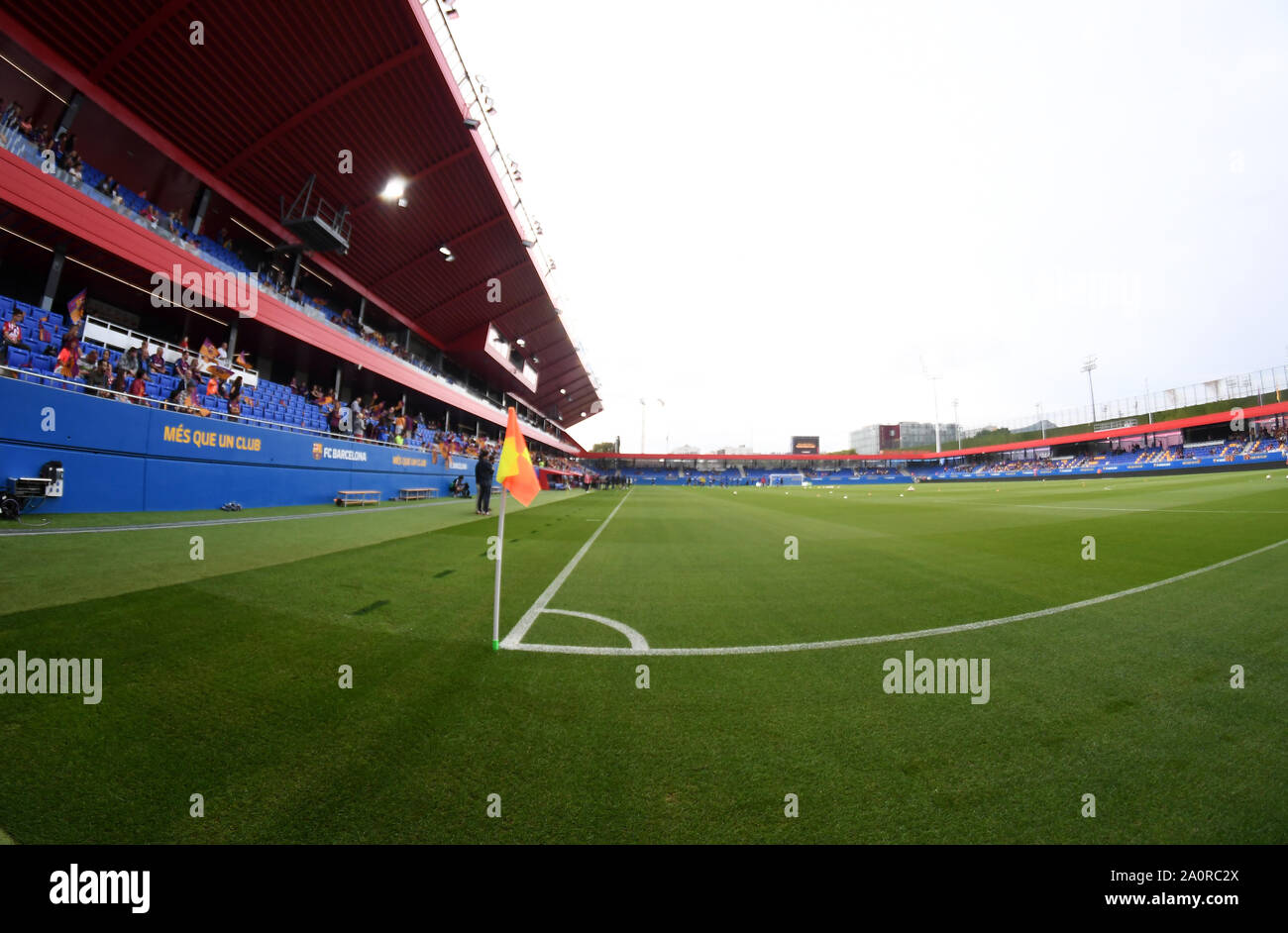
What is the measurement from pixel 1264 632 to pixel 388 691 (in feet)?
22.4

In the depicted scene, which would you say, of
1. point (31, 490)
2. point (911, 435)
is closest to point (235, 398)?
point (31, 490)

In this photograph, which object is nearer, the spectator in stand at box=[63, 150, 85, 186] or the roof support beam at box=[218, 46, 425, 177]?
the spectator in stand at box=[63, 150, 85, 186]

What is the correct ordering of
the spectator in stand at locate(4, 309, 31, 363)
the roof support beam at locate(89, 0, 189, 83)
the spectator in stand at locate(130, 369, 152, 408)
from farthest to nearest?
1. the roof support beam at locate(89, 0, 189, 83)
2. the spectator in stand at locate(130, 369, 152, 408)
3. the spectator in stand at locate(4, 309, 31, 363)

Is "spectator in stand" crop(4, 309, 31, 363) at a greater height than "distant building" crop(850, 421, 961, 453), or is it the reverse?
"distant building" crop(850, 421, 961, 453)

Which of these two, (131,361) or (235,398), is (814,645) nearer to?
(131,361)

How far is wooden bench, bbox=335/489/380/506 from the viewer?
16.2 meters

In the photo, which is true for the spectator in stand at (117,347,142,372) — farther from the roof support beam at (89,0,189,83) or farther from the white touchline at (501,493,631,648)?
the white touchline at (501,493,631,648)

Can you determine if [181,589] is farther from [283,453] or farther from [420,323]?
[420,323]

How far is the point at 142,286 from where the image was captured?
13.6 m

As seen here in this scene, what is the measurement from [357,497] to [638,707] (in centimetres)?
1834

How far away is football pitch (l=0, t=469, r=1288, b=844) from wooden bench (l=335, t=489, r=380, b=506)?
34.6 feet
